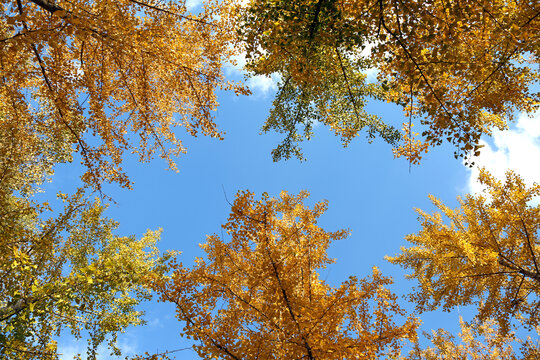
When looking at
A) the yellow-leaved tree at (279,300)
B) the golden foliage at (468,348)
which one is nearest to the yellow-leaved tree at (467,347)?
the golden foliage at (468,348)

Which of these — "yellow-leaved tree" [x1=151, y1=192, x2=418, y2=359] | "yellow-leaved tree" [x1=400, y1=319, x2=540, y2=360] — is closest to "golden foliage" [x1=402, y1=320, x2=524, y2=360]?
"yellow-leaved tree" [x1=400, y1=319, x2=540, y2=360]

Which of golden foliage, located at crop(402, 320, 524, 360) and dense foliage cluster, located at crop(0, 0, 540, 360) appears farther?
golden foliage, located at crop(402, 320, 524, 360)

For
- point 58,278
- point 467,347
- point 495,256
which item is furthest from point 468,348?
point 58,278

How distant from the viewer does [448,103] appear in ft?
9.38

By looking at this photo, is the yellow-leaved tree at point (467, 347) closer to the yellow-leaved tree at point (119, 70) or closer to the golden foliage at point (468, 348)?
the golden foliage at point (468, 348)

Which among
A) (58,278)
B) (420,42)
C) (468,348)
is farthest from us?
(468,348)

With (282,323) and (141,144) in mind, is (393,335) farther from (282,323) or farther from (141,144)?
(141,144)

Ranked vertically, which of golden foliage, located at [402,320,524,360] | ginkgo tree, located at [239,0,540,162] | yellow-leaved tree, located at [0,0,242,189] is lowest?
A: golden foliage, located at [402,320,524,360]

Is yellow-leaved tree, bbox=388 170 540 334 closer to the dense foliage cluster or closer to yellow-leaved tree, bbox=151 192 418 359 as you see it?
the dense foliage cluster

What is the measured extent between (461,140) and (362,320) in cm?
287

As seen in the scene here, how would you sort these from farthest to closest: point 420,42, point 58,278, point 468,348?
point 468,348 < point 58,278 < point 420,42

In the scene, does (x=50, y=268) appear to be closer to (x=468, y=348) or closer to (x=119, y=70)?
(x=119, y=70)

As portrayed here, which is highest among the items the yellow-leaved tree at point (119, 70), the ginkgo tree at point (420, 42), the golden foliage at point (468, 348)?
the yellow-leaved tree at point (119, 70)

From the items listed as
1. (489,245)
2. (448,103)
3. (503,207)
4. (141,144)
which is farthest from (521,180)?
(141,144)
